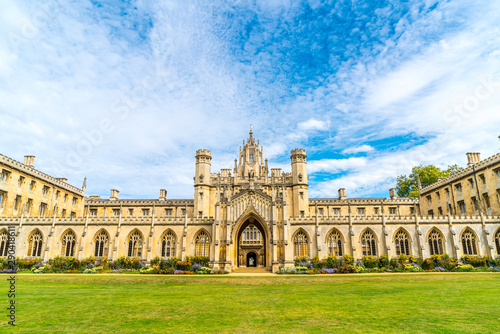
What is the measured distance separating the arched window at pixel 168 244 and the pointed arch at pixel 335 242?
2005cm

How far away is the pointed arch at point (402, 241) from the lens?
3966 cm

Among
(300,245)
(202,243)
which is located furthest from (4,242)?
(300,245)

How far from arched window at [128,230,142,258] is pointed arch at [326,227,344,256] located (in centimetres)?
2449

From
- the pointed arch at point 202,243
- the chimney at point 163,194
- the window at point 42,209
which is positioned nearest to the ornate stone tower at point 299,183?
the pointed arch at point 202,243

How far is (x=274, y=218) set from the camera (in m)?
36.4

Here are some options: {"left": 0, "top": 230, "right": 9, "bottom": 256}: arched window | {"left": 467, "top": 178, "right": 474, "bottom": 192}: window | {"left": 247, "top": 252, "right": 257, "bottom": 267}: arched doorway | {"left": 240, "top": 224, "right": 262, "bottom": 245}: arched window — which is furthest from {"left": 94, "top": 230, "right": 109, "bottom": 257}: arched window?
{"left": 467, "top": 178, "right": 474, "bottom": 192}: window

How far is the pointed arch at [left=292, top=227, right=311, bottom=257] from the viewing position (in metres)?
39.3

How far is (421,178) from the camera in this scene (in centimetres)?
6212

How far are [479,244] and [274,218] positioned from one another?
2637 centimetres

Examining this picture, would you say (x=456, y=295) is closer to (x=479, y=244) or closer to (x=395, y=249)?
(x=395, y=249)

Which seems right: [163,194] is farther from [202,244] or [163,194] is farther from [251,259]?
[202,244]

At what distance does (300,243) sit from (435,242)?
17.4 m

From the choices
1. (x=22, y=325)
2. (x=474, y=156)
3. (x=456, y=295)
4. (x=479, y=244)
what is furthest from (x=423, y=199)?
(x=22, y=325)

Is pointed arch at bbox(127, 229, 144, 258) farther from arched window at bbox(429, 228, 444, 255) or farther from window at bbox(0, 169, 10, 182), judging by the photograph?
arched window at bbox(429, 228, 444, 255)
